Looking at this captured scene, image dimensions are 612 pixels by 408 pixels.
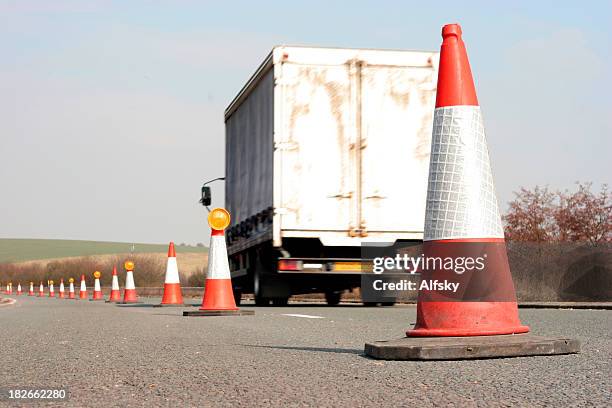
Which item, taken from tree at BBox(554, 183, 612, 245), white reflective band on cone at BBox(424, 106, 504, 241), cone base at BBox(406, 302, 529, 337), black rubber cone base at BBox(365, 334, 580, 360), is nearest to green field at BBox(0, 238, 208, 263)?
tree at BBox(554, 183, 612, 245)

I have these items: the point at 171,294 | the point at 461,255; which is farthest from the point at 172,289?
the point at 461,255

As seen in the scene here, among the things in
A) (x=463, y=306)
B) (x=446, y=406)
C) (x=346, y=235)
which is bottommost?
(x=446, y=406)

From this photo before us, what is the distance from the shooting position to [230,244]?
862 inches

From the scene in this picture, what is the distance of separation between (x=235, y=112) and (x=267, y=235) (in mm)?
4915

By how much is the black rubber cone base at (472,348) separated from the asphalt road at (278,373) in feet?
0.35

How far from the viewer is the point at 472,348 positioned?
6.08 meters

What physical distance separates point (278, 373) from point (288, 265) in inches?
447

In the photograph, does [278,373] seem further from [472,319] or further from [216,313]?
[216,313]

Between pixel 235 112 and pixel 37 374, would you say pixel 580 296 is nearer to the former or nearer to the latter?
pixel 235 112

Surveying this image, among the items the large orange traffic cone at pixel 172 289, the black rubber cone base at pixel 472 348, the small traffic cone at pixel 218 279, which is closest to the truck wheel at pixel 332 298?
the large orange traffic cone at pixel 172 289

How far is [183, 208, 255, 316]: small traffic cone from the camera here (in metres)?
13.6

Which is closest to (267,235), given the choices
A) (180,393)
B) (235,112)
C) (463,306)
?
(235,112)

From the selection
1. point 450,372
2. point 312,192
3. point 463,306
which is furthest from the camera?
point 312,192

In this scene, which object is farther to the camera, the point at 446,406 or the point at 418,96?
the point at 418,96
